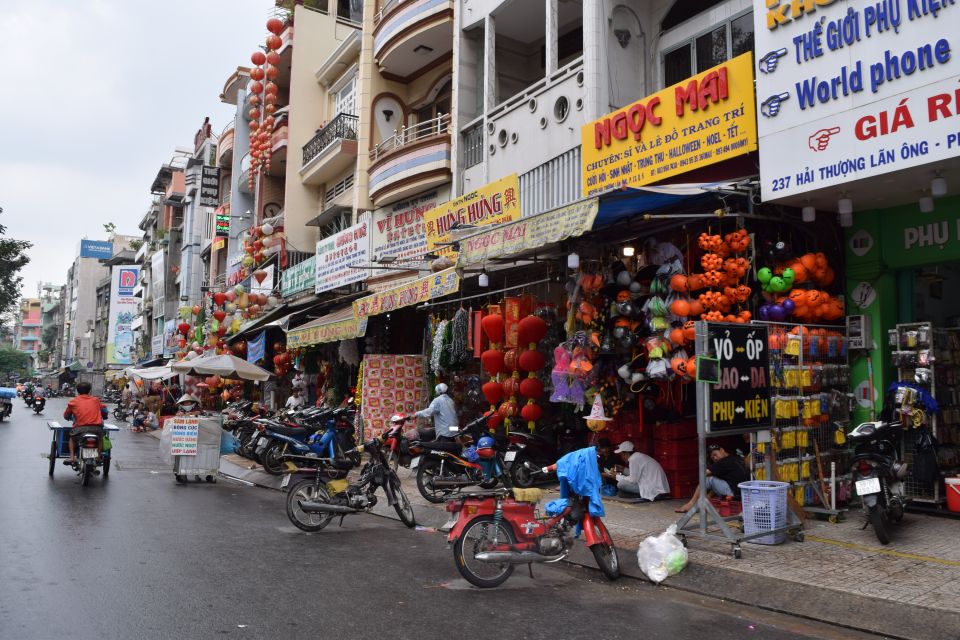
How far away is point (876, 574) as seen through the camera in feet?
20.6

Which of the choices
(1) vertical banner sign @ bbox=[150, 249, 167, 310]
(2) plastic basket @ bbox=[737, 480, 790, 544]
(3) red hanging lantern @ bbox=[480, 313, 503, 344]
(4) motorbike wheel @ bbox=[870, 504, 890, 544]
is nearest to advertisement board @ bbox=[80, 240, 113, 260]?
A: (1) vertical banner sign @ bbox=[150, 249, 167, 310]

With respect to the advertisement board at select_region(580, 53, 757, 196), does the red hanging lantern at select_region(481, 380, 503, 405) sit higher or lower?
lower

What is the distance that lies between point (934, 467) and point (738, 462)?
2266 mm

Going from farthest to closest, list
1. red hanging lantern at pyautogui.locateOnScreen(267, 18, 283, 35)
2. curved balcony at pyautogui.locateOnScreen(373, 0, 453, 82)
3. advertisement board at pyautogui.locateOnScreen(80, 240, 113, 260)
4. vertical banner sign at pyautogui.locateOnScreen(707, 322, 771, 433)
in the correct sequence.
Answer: advertisement board at pyautogui.locateOnScreen(80, 240, 113, 260) < red hanging lantern at pyautogui.locateOnScreen(267, 18, 283, 35) < curved balcony at pyautogui.locateOnScreen(373, 0, 453, 82) < vertical banner sign at pyautogui.locateOnScreen(707, 322, 771, 433)

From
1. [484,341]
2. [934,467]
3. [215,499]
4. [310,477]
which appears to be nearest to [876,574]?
[934,467]

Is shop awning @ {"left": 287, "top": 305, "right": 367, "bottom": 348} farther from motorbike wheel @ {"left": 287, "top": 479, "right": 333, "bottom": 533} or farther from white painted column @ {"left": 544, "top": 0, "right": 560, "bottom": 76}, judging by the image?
motorbike wheel @ {"left": 287, "top": 479, "right": 333, "bottom": 533}

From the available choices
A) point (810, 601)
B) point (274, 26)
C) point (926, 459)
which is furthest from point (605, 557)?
point (274, 26)

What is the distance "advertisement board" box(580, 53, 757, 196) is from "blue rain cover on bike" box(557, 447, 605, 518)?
4656 millimetres

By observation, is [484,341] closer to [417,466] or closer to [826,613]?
[417,466]

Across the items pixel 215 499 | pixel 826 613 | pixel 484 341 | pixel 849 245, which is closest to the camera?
pixel 826 613

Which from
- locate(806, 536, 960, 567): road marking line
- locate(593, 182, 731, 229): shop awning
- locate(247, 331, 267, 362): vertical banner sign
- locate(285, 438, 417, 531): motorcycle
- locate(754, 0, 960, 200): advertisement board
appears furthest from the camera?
locate(247, 331, 267, 362): vertical banner sign

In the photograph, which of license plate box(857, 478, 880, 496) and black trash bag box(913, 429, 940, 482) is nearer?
license plate box(857, 478, 880, 496)

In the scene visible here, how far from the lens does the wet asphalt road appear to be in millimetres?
5070

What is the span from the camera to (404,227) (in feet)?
56.7
